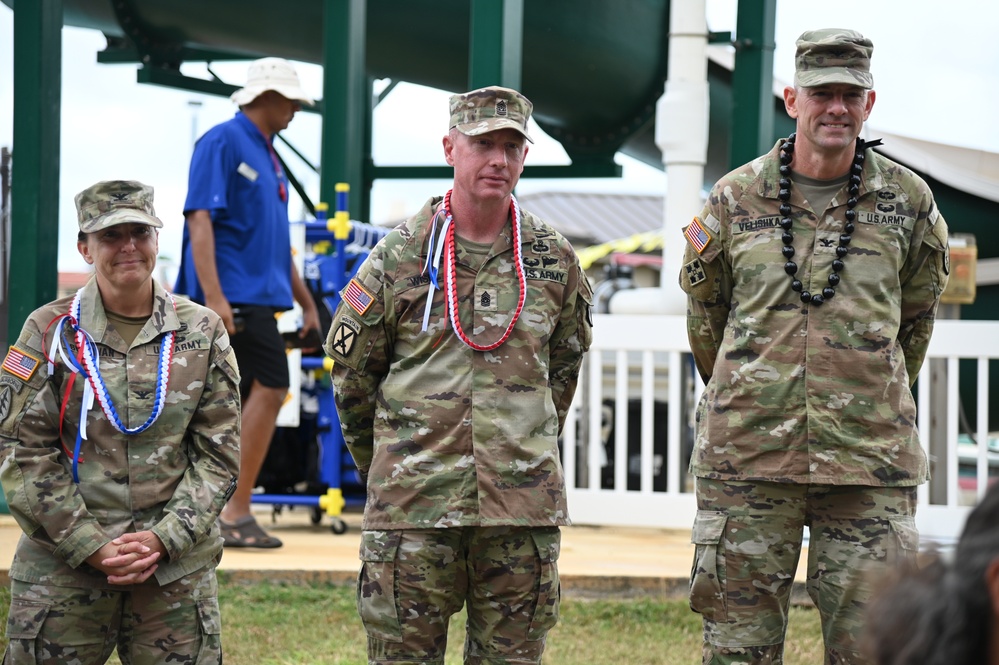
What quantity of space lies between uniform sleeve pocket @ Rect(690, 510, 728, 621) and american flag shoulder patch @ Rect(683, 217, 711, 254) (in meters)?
0.75

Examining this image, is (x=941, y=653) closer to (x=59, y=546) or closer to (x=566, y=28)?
(x=59, y=546)

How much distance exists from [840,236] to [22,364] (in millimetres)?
2217

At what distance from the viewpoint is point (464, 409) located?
3.51 metres

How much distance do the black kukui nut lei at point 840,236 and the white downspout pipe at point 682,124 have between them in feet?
11.7

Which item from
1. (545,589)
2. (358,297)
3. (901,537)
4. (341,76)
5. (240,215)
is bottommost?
(545,589)

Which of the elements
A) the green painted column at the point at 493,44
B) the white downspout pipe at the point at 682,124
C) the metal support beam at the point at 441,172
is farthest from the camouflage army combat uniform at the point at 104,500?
the metal support beam at the point at 441,172

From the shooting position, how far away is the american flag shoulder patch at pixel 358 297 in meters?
3.60

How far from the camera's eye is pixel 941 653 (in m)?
1.38

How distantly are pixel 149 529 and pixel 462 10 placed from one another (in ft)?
22.3

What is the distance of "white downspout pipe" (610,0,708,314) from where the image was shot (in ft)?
24.2

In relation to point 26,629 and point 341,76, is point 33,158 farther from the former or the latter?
point 26,629

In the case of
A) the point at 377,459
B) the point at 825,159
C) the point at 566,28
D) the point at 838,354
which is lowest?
the point at 377,459

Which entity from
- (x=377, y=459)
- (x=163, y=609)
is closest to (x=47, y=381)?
(x=163, y=609)

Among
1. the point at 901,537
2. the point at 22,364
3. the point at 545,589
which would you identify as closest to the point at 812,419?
the point at 901,537
